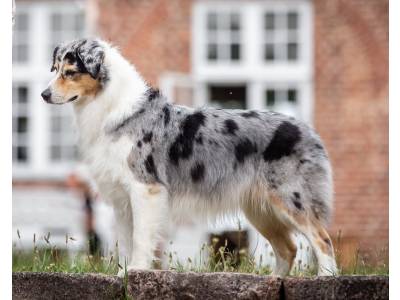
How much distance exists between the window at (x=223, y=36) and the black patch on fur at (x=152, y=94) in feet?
26.1

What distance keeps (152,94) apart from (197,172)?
0.47m

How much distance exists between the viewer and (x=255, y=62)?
1305 cm

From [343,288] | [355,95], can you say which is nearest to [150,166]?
[343,288]

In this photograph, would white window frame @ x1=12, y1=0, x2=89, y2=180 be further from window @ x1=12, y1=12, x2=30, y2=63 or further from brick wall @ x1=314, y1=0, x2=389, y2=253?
brick wall @ x1=314, y1=0, x2=389, y2=253

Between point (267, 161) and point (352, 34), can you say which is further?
point (352, 34)

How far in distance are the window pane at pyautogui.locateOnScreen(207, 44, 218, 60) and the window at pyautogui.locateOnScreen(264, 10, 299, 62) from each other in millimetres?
634

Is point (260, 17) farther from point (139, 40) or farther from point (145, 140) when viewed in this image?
point (145, 140)

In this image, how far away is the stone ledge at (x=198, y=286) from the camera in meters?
4.17

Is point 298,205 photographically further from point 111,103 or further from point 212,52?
point 212,52

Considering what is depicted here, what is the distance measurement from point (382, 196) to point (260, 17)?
8.86 feet

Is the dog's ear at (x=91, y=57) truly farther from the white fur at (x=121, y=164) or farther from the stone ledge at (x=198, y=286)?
the stone ledge at (x=198, y=286)

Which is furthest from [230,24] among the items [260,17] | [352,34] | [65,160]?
[65,160]

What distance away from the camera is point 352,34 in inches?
518

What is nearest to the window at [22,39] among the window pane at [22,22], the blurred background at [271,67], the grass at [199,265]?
the window pane at [22,22]
